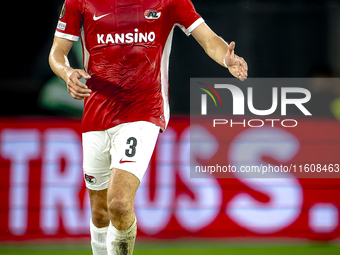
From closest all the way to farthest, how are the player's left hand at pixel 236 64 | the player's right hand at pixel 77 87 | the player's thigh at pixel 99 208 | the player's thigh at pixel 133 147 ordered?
the player's right hand at pixel 77 87 < the player's left hand at pixel 236 64 < the player's thigh at pixel 133 147 < the player's thigh at pixel 99 208

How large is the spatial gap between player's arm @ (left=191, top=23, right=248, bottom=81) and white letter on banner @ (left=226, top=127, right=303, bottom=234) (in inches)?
76.4

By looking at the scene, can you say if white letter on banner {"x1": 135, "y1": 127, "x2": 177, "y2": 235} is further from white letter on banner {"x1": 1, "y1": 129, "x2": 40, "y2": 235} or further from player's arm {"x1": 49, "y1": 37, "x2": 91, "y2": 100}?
player's arm {"x1": 49, "y1": 37, "x2": 91, "y2": 100}

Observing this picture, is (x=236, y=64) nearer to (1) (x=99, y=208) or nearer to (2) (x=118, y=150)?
(2) (x=118, y=150)

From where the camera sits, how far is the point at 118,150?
7.57 ft

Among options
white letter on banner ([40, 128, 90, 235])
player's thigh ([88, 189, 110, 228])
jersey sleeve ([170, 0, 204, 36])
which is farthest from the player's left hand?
white letter on banner ([40, 128, 90, 235])

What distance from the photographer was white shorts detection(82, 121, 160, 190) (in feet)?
7.43

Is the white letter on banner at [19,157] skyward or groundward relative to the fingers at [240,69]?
groundward

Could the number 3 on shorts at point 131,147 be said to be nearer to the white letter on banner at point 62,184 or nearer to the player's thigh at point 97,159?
the player's thigh at point 97,159

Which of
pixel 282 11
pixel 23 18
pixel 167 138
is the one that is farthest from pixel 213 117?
pixel 23 18

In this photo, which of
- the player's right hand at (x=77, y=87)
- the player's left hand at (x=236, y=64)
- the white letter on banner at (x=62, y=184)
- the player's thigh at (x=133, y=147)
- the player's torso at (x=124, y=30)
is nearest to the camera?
the player's right hand at (x=77, y=87)

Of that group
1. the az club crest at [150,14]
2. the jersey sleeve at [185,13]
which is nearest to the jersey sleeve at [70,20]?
the az club crest at [150,14]

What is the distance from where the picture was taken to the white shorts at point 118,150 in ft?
7.43

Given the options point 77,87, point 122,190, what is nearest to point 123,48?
point 77,87

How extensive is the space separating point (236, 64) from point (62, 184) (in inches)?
97.7
